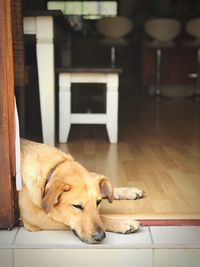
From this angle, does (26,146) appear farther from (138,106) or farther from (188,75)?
(188,75)

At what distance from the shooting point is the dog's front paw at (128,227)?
5.61ft

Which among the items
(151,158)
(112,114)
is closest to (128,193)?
(151,158)

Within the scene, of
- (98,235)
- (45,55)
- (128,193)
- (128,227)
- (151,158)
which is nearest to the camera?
(98,235)

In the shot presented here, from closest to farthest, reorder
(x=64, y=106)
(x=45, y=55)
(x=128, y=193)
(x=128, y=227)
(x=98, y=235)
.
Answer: (x=98, y=235), (x=128, y=227), (x=128, y=193), (x=45, y=55), (x=64, y=106)

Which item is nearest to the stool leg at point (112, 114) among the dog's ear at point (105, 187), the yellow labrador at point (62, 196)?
the yellow labrador at point (62, 196)

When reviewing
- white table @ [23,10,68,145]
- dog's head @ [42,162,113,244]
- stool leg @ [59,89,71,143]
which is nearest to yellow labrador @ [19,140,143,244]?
dog's head @ [42,162,113,244]

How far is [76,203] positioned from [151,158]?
1327 millimetres

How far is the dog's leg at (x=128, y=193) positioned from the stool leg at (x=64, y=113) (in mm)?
1215

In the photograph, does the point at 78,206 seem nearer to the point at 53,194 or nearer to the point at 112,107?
the point at 53,194

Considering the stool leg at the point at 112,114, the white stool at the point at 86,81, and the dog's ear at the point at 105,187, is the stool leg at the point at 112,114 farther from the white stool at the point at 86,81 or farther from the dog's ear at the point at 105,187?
the dog's ear at the point at 105,187

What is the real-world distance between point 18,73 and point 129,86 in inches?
190

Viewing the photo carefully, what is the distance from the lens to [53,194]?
1.57 metres

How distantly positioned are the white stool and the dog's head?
5.17ft

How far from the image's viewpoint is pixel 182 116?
472 cm
